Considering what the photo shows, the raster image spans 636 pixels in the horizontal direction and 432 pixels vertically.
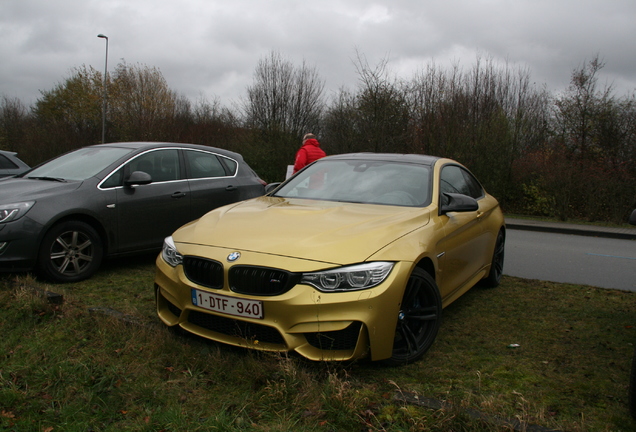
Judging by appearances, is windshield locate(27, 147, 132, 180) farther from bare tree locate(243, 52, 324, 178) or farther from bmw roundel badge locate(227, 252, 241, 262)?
bare tree locate(243, 52, 324, 178)

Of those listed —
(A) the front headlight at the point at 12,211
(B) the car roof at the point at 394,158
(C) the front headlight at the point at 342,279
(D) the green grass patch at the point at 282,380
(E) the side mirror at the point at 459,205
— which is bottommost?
(D) the green grass patch at the point at 282,380

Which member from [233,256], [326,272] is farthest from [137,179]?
[326,272]

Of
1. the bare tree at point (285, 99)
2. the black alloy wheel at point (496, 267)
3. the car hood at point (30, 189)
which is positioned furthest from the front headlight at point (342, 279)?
the bare tree at point (285, 99)

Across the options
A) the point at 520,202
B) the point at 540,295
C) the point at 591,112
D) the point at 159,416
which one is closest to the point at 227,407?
the point at 159,416

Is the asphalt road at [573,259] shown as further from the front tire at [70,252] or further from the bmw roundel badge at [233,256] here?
the front tire at [70,252]

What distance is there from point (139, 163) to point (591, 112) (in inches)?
778

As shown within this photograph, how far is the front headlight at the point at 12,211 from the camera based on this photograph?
17.1 ft

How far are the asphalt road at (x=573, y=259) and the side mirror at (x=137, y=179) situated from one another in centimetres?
498

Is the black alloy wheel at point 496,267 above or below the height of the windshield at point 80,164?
below

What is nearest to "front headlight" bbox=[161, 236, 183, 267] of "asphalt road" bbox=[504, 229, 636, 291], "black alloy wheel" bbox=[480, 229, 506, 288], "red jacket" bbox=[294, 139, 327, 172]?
"black alloy wheel" bbox=[480, 229, 506, 288]

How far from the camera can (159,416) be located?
111 inches

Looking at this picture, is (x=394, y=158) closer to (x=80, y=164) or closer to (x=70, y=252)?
(x=70, y=252)

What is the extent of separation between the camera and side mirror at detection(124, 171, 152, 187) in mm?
6074

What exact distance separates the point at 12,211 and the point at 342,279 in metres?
3.76
